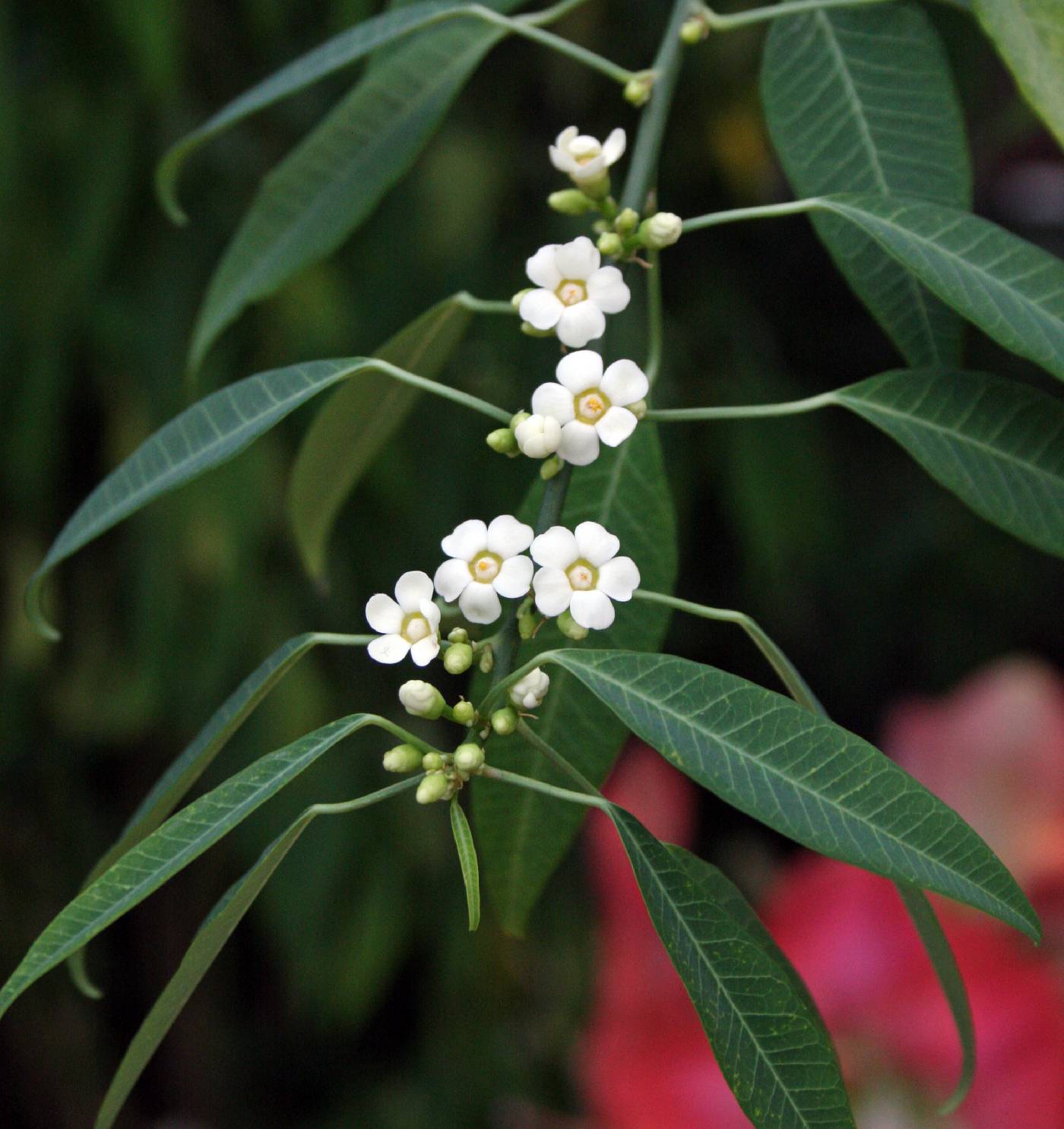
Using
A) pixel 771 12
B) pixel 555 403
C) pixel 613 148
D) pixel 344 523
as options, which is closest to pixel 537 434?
pixel 555 403

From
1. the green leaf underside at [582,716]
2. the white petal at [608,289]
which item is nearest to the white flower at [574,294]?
the white petal at [608,289]

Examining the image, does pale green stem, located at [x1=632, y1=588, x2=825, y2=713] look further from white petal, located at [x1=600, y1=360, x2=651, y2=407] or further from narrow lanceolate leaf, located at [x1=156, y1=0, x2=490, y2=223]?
narrow lanceolate leaf, located at [x1=156, y1=0, x2=490, y2=223]

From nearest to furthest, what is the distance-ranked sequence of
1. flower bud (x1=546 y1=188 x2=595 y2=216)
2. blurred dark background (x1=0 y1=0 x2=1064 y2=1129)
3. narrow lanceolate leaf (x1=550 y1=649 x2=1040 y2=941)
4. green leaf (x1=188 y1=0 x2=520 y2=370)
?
narrow lanceolate leaf (x1=550 y1=649 x2=1040 y2=941)
flower bud (x1=546 y1=188 x2=595 y2=216)
green leaf (x1=188 y1=0 x2=520 y2=370)
blurred dark background (x1=0 y1=0 x2=1064 y2=1129)

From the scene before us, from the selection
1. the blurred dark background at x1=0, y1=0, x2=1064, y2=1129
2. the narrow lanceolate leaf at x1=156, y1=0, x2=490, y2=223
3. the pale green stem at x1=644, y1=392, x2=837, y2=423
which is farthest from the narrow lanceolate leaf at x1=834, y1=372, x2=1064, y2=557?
the blurred dark background at x1=0, y1=0, x2=1064, y2=1129

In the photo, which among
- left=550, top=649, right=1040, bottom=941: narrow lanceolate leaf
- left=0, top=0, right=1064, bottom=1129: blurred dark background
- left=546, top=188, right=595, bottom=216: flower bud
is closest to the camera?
left=550, top=649, right=1040, bottom=941: narrow lanceolate leaf

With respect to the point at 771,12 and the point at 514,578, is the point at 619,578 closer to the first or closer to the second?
the point at 514,578
